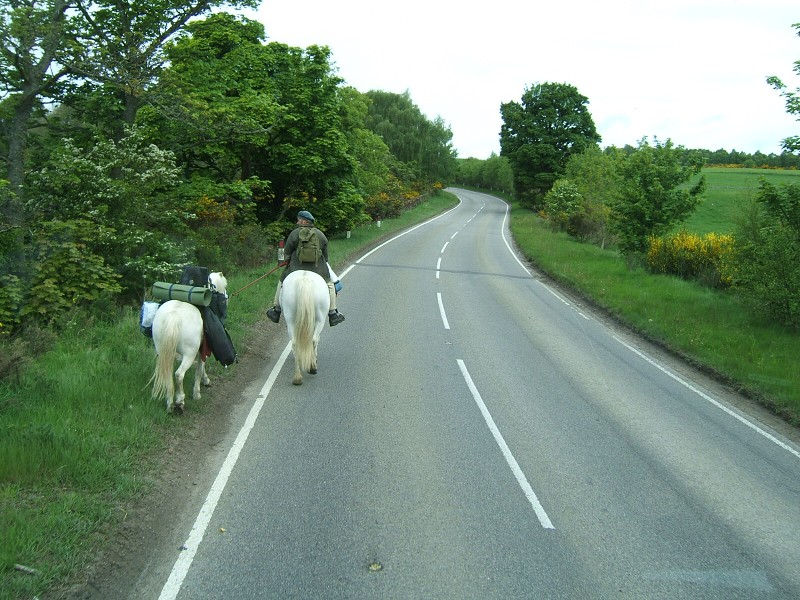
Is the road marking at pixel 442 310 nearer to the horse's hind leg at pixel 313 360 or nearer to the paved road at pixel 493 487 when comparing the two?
the paved road at pixel 493 487

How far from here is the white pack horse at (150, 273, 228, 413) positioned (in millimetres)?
6383

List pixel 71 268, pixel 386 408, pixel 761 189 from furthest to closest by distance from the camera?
pixel 761 189 → pixel 71 268 → pixel 386 408

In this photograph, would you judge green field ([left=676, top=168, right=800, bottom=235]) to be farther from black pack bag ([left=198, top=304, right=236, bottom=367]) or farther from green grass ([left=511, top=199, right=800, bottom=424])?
black pack bag ([left=198, top=304, right=236, bottom=367])

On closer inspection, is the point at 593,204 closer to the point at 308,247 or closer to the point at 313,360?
the point at 308,247

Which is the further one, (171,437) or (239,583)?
(171,437)

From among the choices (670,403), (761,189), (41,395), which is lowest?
(670,403)

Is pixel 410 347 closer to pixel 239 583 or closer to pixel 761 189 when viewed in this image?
pixel 239 583

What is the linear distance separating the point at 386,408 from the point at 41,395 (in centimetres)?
406

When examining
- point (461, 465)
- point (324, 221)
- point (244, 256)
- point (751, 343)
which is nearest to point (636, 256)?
point (751, 343)

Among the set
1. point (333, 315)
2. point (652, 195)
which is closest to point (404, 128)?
point (652, 195)

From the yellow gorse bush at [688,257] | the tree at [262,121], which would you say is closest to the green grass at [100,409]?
the yellow gorse bush at [688,257]

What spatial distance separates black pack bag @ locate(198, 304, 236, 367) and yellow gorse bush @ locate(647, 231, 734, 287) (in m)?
18.0

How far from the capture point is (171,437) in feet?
20.1

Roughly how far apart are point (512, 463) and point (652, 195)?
19.8m
